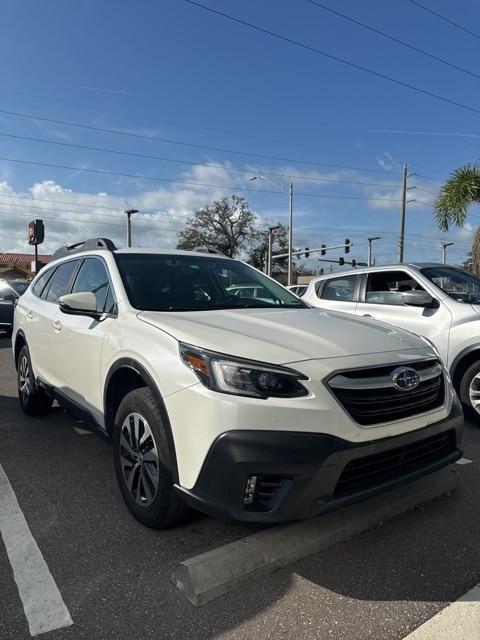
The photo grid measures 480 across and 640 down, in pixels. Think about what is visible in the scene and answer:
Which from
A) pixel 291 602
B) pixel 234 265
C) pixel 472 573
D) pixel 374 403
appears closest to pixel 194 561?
pixel 291 602

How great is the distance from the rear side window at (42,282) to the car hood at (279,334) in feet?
8.52

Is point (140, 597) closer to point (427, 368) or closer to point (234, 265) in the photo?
point (427, 368)

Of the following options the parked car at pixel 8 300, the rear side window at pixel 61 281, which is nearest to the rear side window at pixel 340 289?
the rear side window at pixel 61 281

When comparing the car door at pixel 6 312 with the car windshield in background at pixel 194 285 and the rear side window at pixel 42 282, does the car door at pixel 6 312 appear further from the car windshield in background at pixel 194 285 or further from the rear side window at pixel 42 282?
the car windshield in background at pixel 194 285

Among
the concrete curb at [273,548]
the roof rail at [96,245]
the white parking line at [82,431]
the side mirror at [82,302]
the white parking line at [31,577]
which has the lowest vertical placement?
the white parking line at [82,431]

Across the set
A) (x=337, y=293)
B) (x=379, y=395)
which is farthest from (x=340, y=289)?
(x=379, y=395)

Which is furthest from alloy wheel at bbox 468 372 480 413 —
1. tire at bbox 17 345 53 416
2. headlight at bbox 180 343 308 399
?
tire at bbox 17 345 53 416

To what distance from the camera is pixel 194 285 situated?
3.90 m

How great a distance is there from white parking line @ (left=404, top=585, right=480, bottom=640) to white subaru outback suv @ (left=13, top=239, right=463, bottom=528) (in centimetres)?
60

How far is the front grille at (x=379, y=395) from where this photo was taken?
8.29 ft

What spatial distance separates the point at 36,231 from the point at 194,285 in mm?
15943

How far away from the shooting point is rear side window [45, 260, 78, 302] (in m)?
4.69

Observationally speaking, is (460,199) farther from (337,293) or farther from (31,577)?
(31,577)

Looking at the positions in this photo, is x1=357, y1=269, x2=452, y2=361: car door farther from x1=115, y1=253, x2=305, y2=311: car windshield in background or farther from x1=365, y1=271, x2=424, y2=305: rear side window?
x1=115, y1=253, x2=305, y2=311: car windshield in background
